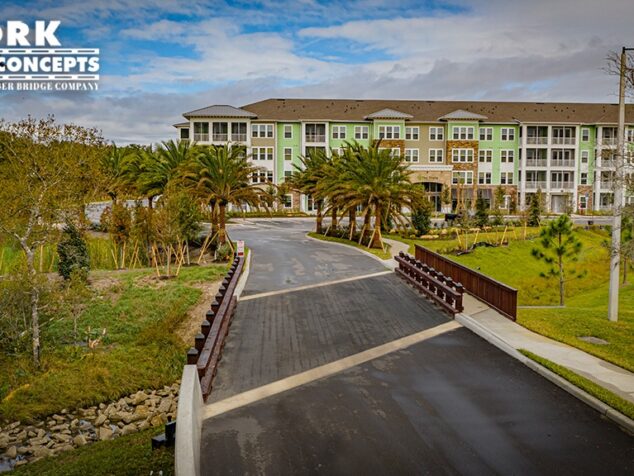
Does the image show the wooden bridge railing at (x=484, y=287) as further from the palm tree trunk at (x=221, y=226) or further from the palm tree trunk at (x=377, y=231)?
the palm tree trunk at (x=221, y=226)

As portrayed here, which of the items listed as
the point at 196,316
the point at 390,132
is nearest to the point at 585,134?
the point at 390,132

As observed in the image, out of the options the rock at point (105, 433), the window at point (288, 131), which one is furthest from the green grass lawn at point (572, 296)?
the window at point (288, 131)

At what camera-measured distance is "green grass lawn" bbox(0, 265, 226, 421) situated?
49.6ft

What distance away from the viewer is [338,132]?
229ft

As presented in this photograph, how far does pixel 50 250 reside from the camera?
98.4 feet

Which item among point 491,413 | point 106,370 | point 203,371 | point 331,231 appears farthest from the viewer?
point 331,231

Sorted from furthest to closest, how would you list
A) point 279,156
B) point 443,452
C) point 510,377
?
point 279,156 → point 510,377 → point 443,452

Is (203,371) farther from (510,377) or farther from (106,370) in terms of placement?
(106,370)

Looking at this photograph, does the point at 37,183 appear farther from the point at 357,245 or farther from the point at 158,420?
the point at 357,245

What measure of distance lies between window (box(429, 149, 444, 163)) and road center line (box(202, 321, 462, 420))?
57.5m

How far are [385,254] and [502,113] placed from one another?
5126cm

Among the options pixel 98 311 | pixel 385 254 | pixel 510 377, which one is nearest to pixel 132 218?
pixel 98 311

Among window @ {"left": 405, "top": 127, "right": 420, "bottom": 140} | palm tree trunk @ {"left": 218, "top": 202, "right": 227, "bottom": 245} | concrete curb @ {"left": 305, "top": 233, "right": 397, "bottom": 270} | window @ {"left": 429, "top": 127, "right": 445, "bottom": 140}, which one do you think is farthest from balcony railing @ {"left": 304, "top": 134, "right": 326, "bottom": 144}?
palm tree trunk @ {"left": 218, "top": 202, "right": 227, "bottom": 245}

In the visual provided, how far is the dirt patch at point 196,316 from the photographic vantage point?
762 inches
